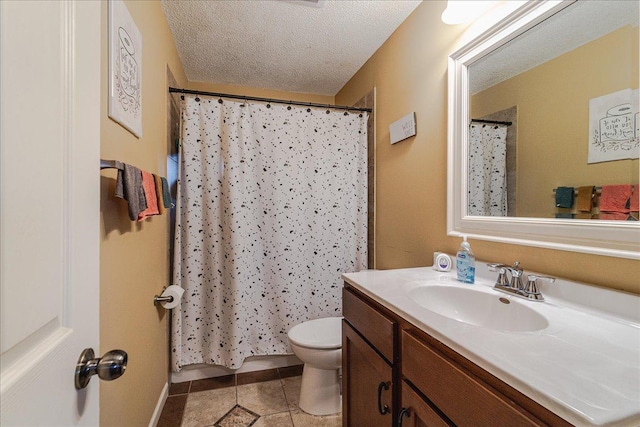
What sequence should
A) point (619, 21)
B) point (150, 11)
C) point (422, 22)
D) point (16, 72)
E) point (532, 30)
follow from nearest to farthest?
point (16, 72) < point (619, 21) < point (532, 30) < point (150, 11) < point (422, 22)

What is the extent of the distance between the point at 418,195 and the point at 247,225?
1.15 metres

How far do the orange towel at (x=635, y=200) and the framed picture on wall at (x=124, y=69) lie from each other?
5.18 feet

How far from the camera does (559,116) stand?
0.96 meters

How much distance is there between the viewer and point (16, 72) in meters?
0.33

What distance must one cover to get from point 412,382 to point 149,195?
45.0 inches

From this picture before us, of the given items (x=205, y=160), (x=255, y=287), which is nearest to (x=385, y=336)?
(x=255, y=287)

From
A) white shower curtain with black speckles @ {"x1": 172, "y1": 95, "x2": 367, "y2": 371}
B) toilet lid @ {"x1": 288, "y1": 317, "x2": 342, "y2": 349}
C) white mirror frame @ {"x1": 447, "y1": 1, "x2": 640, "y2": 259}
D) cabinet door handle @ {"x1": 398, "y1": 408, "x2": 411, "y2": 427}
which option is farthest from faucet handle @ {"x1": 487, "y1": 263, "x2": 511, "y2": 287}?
white shower curtain with black speckles @ {"x1": 172, "y1": 95, "x2": 367, "y2": 371}

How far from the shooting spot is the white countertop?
1.46ft

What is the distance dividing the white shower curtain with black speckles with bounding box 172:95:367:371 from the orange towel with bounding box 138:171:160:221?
0.69 m

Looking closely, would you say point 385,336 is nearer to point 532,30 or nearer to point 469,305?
point 469,305

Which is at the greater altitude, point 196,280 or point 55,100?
point 55,100

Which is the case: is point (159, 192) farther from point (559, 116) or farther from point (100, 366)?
point (559, 116)

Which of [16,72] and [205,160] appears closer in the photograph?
[16,72]

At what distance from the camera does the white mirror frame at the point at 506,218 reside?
0.81 meters
